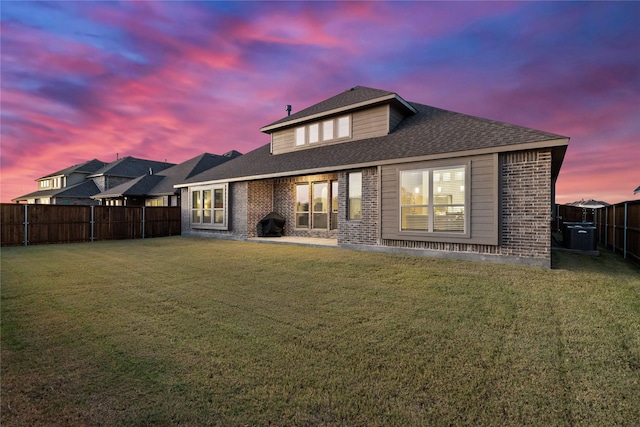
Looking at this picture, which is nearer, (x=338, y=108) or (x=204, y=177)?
(x=338, y=108)

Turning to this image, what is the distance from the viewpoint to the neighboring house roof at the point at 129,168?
35.2 metres

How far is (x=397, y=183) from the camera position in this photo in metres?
8.98

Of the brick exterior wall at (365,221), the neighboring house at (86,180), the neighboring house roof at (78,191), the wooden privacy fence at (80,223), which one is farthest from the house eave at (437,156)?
the neighboring house roof at (78,191)

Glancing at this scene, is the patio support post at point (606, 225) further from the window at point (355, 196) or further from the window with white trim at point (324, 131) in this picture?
the window with white trim at point (324, 131)

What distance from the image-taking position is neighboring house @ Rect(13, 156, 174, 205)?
33.8m

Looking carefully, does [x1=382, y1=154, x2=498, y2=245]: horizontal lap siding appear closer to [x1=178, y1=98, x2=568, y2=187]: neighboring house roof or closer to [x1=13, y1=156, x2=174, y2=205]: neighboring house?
[x1=178, y1=98, x2=568, y2=187]: neighboring house roof

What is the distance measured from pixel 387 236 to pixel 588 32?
32.1ft

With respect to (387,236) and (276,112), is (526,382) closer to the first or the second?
(387,236)

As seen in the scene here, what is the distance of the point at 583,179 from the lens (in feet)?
46.6

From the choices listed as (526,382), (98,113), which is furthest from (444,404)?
(98,113)

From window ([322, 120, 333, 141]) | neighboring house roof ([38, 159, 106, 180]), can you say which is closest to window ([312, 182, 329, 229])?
window ([322, 120, 333, 141])

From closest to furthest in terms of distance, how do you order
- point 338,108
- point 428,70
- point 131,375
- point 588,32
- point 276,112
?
point 131,375 < point 588,32 < point 338,108 < point 428,70 < point 276,112

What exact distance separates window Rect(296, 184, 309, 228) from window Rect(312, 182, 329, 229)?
0.43 metres

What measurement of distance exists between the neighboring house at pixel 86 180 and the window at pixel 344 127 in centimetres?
3196
